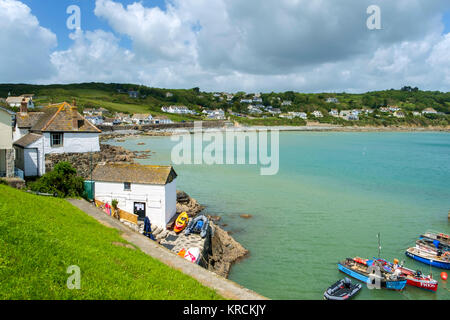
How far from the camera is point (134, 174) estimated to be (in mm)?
19469

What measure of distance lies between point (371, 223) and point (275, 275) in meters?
12.4

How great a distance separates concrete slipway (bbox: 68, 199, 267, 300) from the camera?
8.85m

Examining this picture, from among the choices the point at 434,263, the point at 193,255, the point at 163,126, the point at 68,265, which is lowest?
the point at 434,263

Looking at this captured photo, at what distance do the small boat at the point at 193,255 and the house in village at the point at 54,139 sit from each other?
1404cm

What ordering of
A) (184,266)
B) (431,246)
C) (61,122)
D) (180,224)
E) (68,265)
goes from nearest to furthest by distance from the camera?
(68,265) → (184,266) → (180,224) → (431,246) → (61,122)

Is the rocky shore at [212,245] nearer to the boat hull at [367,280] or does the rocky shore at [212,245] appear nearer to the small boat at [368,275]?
the boat hull at [367,280]

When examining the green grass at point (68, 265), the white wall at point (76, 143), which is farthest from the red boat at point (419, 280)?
the white wall at point (76, 143)

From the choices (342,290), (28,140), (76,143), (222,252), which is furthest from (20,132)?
(342,290)

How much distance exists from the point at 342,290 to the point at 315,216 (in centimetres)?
1190

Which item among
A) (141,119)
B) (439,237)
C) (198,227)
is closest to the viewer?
(198,227)

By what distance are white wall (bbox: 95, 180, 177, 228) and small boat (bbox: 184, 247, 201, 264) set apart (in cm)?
424

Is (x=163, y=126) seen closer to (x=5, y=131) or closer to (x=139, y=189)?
(x=5, y=131)

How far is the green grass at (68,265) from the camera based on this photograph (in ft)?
22.4

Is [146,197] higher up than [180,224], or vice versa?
[146,197]
